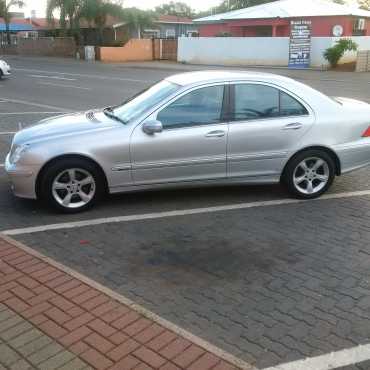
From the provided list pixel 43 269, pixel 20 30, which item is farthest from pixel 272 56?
pixel 20 30

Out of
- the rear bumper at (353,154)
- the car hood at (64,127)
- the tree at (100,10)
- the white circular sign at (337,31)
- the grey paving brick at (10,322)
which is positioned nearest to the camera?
the grey paving brick at (10,322)

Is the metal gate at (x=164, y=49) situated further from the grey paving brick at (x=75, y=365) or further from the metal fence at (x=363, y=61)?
the grey paving brick at (x=75, y=365)

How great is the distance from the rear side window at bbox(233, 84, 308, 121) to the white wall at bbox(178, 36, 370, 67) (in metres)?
27.9

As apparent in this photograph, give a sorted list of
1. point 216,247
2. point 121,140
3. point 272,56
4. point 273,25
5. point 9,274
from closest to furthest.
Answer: point 9,274 → point 216,247 → point 121,140 → point 272,56 → point 273,25

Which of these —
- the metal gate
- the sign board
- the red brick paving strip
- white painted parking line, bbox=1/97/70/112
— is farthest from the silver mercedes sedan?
the metal gate

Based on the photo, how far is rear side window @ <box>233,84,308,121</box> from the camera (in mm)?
6090

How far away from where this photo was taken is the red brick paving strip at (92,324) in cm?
324

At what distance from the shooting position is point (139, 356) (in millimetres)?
3277

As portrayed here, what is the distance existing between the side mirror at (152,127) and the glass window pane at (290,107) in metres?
1.51

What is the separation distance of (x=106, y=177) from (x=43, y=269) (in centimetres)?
163

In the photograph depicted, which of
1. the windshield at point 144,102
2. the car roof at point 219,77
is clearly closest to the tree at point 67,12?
the windshield at point 144,102

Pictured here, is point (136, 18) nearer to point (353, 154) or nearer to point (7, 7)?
point (7, 7)

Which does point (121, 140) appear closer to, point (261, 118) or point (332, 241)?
point (261, 118)

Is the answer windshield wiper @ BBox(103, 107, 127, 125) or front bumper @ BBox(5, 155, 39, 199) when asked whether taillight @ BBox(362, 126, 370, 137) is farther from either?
front bumper @ BBox(5, 155, 39, 199)
